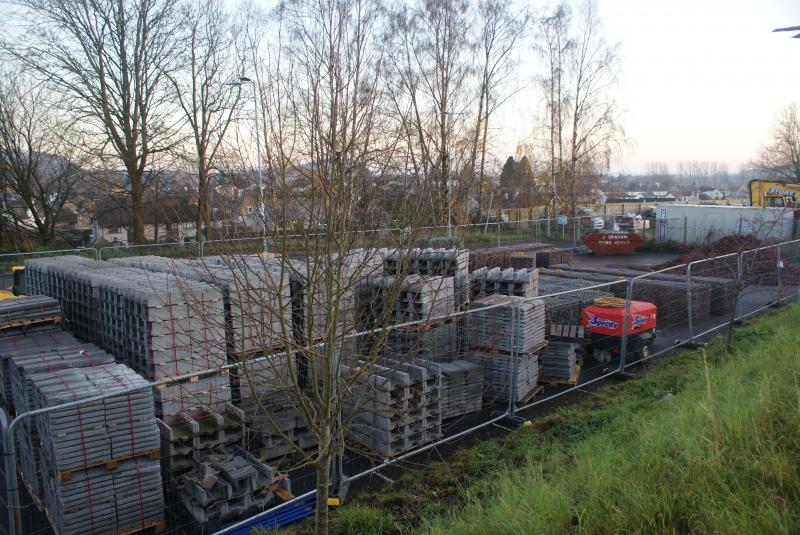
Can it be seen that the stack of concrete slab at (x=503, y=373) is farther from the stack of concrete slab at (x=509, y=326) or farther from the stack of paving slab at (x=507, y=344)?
the stack of concrete slab at (x=509, y=326)

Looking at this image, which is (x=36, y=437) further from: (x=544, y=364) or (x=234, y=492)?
(x=544, y=364)

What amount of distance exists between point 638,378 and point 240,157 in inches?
343

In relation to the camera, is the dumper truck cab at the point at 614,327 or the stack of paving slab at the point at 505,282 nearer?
the dumper truck cab at the point at 614,327

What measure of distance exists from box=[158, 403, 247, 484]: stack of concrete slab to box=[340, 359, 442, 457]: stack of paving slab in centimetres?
147

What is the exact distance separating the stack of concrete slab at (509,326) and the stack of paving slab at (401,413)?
1603 millimetres

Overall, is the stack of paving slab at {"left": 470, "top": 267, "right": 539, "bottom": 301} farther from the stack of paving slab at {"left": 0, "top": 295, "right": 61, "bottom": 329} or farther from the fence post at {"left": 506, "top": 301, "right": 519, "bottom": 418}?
the stack of paving slab at {"left": 0, "top": 295, "right": 61, "bottom": 329}

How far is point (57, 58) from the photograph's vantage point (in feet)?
87.0

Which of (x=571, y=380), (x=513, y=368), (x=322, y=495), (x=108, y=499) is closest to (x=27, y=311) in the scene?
(x=108, y=499)

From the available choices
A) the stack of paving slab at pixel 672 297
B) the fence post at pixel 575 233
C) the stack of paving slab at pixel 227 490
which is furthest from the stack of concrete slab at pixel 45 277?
the fence post at pixel 575 233

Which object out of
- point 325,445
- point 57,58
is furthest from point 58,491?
point 57,58

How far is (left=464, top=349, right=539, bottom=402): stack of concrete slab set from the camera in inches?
352

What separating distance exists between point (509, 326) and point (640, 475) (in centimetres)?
Result: 459

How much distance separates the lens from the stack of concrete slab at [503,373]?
8.95 m

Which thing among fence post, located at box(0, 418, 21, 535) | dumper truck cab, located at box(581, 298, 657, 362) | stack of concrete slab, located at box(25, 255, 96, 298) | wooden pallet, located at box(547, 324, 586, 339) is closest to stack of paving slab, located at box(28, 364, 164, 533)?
fence post, located at box(0, 418, 21, 535)
